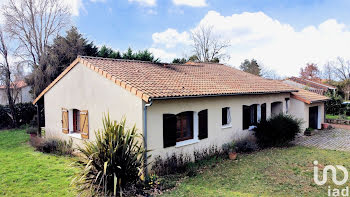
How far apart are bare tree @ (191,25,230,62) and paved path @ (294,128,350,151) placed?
888 inches

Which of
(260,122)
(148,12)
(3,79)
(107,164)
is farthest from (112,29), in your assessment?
(107,164)

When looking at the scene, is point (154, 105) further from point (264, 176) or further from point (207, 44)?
point (207, 44)

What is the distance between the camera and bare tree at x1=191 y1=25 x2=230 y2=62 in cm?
3738

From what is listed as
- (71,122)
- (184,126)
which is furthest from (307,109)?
(71,122)

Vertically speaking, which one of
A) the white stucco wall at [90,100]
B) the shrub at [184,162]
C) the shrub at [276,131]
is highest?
the white stucco wall at [90,100]

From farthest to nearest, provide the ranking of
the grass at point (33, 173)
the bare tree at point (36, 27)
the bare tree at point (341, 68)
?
1. the bare tree at point (341, 68)
2. the bare tree at point (36, 27)
3. the grass at point (33, 173)

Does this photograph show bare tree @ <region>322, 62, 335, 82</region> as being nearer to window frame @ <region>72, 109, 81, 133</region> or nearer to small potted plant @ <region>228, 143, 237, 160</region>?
small potted plant @ <region>228, 143, 237, 160</region>

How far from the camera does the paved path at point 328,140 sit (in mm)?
12966

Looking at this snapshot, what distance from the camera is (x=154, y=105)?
8.45 metres

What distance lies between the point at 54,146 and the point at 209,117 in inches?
329

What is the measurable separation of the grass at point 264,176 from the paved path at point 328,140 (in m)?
1.78

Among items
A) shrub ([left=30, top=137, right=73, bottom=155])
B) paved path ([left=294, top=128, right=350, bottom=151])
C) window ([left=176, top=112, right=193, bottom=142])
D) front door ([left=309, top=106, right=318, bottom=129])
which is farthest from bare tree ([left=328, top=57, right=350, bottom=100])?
shrub ([left=30, top=137, right=73, bottom=155])

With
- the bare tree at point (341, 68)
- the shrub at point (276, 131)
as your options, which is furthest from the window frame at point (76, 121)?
the bare tree at point (341, 68)

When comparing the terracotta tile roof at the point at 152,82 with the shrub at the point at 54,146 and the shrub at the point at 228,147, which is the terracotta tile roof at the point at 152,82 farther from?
the shrub at the point at 54,146
